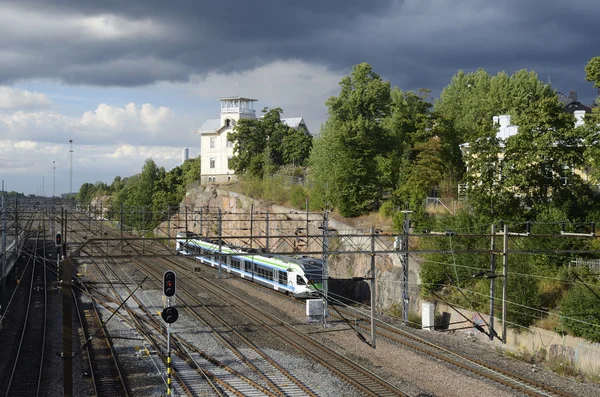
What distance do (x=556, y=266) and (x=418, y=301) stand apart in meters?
7.11

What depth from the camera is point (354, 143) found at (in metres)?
45.2

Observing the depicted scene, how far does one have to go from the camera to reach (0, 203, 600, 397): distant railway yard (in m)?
17.0

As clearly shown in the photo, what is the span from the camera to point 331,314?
92.6 ft

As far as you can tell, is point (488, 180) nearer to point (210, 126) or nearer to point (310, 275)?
point (310, 275)

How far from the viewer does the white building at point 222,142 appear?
76.5 meters

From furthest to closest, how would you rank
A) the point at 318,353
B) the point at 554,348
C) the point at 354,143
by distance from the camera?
1. the point at 354,143
2. the point at 554,348
3. the point at 318,353

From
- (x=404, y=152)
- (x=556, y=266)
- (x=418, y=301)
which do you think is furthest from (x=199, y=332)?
(x=404, y=152)

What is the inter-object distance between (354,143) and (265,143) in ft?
89.8

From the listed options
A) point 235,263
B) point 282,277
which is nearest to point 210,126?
point 235,263

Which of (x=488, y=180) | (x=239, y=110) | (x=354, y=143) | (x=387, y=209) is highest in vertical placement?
(x=239, y=110)

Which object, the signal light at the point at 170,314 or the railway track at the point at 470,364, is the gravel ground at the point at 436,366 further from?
the signal light at the point at 170,314

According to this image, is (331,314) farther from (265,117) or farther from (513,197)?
(265,117)

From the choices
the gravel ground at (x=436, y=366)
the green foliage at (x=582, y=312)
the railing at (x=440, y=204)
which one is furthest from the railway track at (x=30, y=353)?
the railing at (x=440, y=204)

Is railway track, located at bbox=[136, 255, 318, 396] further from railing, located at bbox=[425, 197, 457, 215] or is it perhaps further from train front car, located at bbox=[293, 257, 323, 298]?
railing, located at bbox=[425, 197, 457, 215]
